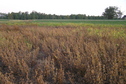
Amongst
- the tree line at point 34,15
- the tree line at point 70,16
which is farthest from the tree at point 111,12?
the tree line at point 34,15

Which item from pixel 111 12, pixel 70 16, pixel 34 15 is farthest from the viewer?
pixel 70 16

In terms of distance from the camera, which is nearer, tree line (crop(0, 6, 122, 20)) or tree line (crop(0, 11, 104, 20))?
tree line (crop(0, 6, 122, 20))

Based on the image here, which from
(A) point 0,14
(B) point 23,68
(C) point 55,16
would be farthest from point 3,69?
(A) point 0,14

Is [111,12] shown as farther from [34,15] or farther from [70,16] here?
[34,15]

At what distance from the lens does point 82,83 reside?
2393mm

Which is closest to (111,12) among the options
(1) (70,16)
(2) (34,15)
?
(1) (70,16)

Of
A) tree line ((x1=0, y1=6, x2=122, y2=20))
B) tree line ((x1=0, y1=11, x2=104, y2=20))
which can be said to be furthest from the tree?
tree line ((x1=0, y1=11, x2=104, y2=20))

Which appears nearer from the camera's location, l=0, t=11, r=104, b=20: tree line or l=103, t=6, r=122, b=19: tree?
l=103, t=6, r=122, b=19: tree

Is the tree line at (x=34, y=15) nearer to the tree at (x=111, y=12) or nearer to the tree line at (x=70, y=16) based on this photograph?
the tree line at (x=70, y=16)

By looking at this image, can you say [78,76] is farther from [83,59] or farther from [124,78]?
[124,78]

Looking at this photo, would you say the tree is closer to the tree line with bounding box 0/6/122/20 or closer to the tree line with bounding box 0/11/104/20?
the tree line with bounding box 0/6/122/20

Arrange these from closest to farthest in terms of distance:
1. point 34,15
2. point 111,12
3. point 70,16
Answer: point 111,12 → point 34,15 → point 70,16

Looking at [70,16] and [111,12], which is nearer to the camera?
[111,12]

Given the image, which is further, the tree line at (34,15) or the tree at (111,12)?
the tree line at (34,15)
